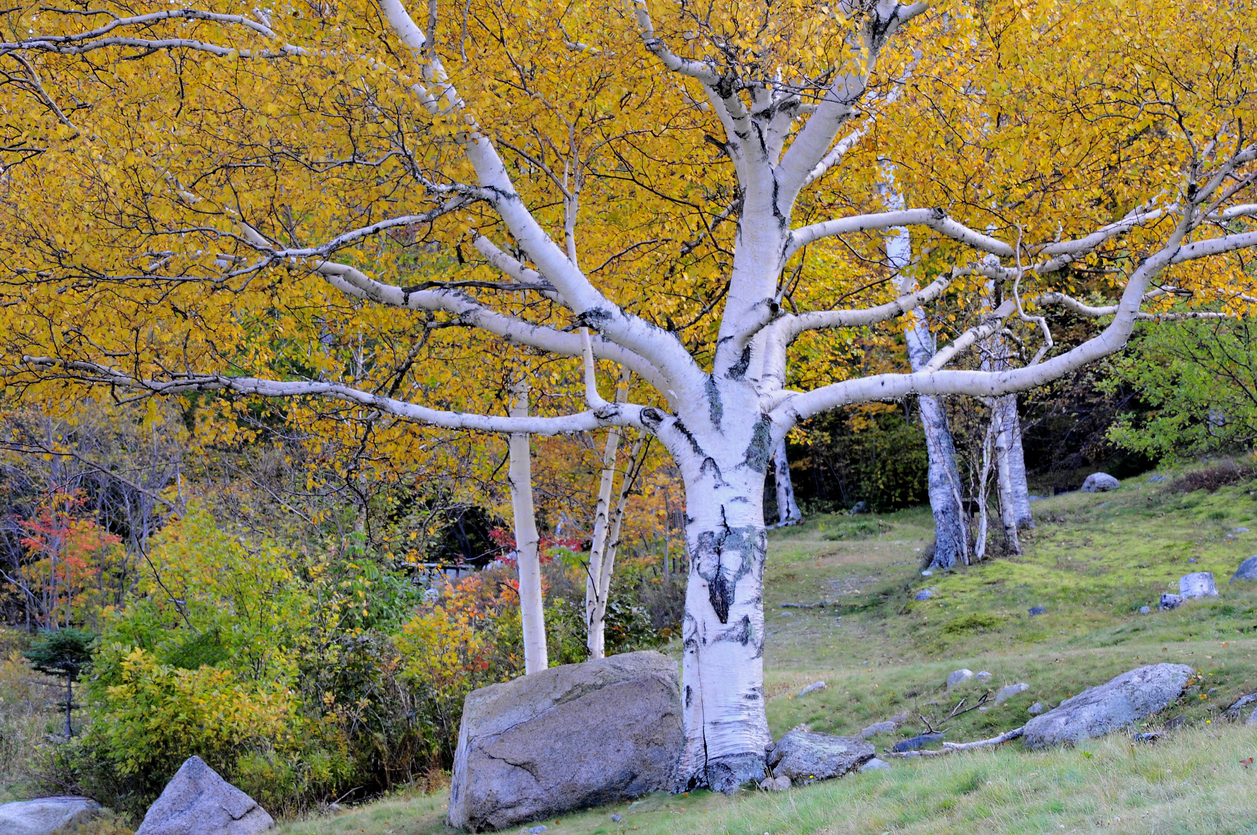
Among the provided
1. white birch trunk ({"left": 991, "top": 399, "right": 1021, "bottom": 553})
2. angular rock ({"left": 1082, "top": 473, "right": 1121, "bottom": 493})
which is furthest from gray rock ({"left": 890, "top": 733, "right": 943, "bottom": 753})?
angular rock ({"left": 1082, "top": 473, "right": 1121, "bottom": 493})

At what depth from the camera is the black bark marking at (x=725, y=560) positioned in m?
6.70

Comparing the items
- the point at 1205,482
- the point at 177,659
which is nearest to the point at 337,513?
the point at 177,659

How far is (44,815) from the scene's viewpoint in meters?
9.40

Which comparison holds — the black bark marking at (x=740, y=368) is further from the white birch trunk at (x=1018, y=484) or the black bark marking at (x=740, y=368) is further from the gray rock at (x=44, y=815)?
the white birch trunk at (x=1018, y=484)

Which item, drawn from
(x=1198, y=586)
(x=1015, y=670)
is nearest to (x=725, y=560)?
(x=1015, y=670)

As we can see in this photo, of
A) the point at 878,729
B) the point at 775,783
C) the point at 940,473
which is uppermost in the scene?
the point at 940,473

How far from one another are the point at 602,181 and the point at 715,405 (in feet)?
11.5

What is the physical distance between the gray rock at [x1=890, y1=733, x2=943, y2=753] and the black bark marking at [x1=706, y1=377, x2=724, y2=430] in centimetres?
296

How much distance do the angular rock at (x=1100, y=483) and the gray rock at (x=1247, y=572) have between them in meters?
12.0

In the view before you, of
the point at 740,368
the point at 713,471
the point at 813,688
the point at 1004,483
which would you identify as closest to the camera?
the point at 713,471

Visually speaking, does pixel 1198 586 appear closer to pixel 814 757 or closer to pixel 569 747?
pixel 814 757

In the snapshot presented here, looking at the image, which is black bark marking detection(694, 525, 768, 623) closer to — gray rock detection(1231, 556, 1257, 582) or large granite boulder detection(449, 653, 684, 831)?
large granite boulder detection(449, 653, 684, 831)

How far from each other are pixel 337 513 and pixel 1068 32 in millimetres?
11403

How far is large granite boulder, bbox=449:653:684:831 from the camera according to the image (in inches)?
285
